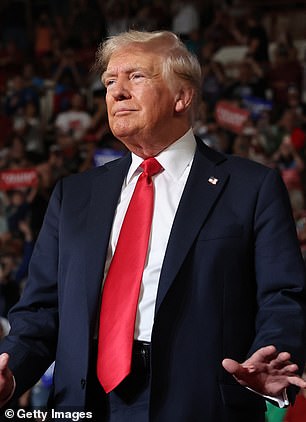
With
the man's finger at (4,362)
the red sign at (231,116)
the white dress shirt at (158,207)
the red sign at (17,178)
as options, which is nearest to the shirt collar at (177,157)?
the white dress shirt at (158,207)

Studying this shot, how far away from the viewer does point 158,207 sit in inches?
78.8

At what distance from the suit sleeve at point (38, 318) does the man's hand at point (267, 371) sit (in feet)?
1.49

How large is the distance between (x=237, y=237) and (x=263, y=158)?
480 cm

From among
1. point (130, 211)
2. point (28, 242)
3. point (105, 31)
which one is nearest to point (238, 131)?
point (28, 242)

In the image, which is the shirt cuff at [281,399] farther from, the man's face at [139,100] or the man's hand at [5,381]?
the man's face at [139,100]

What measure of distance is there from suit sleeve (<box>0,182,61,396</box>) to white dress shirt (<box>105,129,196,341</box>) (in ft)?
0.47

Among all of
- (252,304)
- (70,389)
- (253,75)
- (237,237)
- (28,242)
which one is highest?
(237,237)

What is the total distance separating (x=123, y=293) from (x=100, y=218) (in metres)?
0.18

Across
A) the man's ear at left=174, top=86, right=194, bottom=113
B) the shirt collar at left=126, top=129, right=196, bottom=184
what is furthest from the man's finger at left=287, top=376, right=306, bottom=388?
the man's ear at left=174, top=86, right=194, bottom=113

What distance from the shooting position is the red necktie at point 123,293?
1.87 metres

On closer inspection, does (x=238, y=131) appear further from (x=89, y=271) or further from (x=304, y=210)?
(x=89, y=271)

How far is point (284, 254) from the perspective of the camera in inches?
74.0

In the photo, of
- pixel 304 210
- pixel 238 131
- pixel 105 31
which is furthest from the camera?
pixel 105 31

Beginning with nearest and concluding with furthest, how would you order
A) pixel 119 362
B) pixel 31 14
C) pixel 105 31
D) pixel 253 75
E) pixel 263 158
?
pixel 119 362 < pixel 263 158 < pixel 253 75 < pixel 105 31 < pixel 31 14
